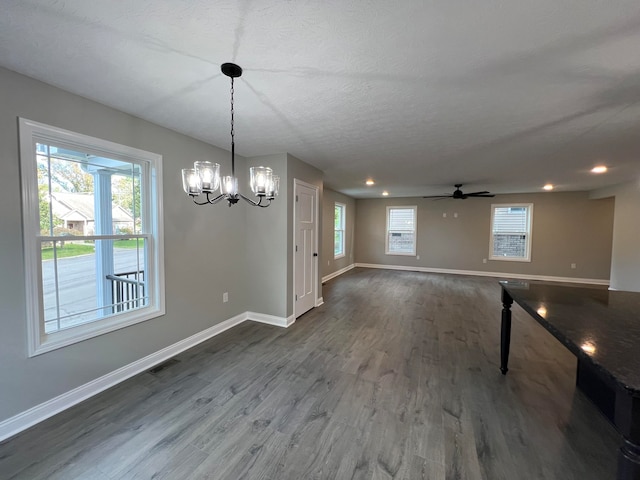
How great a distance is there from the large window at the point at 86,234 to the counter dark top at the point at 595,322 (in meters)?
3.21

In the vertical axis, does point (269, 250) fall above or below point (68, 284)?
above

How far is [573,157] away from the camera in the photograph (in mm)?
3586

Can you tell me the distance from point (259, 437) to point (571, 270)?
28.6ft

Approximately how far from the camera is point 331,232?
7074 millimetres

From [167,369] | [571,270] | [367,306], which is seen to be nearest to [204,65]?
[167,369]

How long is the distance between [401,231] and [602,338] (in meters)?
7.31

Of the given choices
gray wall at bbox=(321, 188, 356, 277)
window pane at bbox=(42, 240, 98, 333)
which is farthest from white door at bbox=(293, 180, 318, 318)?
window pane at bbox=(42, 240, 98, 333)

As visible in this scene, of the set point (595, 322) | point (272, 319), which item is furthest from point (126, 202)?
point (595, 322)

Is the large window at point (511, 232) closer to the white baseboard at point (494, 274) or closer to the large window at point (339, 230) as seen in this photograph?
the white baseboard at point (494, 274)

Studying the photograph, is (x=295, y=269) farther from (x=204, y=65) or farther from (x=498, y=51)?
(x=498, y=51)

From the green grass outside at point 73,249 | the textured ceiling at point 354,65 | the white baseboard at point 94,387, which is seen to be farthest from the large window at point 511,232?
the green grass outside at point 73,249

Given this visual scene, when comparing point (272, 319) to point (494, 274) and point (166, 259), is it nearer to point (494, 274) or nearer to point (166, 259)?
point (166, 259)

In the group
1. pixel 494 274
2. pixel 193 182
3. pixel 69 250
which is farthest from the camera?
pixel 494 274

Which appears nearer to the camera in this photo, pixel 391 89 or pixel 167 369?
pixel 391 89
